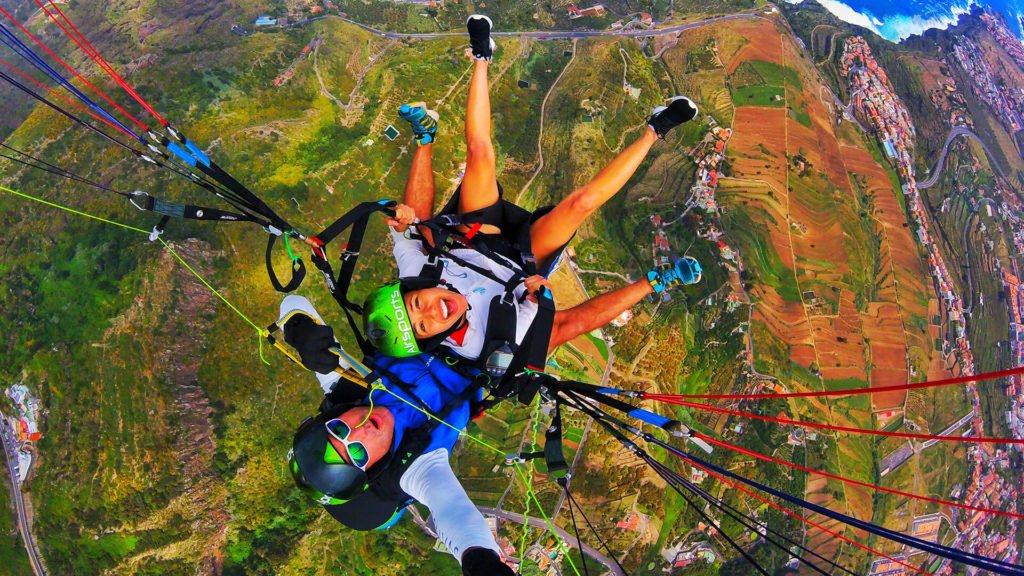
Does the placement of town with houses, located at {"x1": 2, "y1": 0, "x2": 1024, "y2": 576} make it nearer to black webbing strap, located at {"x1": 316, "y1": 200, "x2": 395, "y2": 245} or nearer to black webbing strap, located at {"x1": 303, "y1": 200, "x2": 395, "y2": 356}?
black webbing strap, located at {"x1": 303, "y1": 200, "x2": 395, "y2": 356}

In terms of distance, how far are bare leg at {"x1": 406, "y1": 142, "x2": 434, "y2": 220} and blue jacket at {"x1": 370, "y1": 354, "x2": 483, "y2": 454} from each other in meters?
1.54

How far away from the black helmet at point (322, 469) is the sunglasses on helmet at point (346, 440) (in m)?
0.04

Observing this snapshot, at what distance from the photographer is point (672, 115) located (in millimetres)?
4629

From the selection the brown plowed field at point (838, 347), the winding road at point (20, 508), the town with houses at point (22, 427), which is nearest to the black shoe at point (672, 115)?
the brown plowed field at point (838, 347)

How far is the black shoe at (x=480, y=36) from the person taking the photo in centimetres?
469

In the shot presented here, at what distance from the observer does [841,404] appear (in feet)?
42.7

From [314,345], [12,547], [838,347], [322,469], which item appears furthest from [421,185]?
[838,347]

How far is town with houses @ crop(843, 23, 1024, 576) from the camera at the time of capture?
1366 cm

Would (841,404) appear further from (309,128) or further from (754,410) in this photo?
(309,128)

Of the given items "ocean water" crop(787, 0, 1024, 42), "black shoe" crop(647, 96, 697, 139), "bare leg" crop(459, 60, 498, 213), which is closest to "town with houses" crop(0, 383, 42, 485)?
"bare leg" crop(459, 60, 498, 213)

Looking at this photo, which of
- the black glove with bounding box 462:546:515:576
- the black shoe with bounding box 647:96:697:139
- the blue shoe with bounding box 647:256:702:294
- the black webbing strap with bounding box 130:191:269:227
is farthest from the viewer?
the black shoe with bounding box 647:96:697:139

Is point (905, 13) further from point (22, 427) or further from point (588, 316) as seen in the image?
point (22, 427)

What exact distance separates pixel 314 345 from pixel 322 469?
819 mm

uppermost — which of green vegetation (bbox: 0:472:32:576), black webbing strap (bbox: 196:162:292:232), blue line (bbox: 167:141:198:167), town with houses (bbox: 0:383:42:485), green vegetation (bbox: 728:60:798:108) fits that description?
blue line (bbox: 167:141:198:167)
